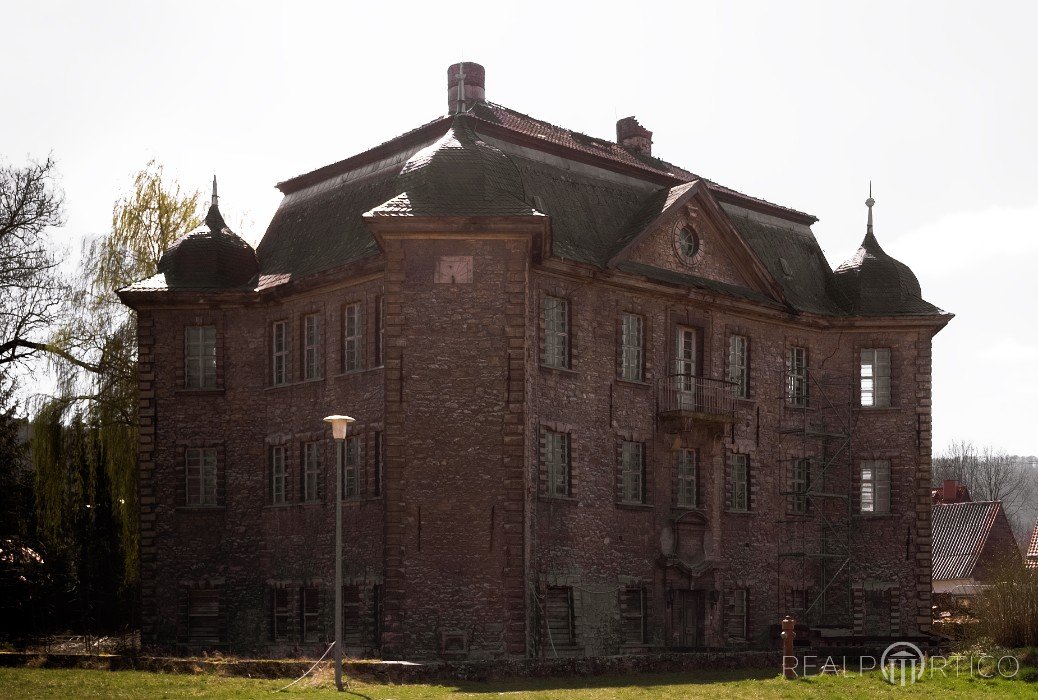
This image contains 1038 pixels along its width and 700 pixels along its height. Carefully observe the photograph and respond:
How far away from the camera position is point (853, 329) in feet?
136

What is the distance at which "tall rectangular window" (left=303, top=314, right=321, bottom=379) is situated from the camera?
35344 mm

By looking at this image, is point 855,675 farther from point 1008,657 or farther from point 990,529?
point 990,529

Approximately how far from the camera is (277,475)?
3616cm

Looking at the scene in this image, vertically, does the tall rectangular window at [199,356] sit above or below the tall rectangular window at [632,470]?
above

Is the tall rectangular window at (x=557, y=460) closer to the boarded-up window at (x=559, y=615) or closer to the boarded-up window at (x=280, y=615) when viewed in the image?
the boarded-up window at (x=559, y=615)

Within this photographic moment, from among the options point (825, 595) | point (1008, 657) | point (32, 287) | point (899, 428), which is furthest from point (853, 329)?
point (32, 287)

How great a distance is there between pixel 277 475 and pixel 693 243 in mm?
11383

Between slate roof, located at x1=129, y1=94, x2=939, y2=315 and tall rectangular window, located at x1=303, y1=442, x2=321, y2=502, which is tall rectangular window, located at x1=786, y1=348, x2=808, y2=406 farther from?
tall rectangular window, located at x1=303, y1=442, x2=321, y2=502

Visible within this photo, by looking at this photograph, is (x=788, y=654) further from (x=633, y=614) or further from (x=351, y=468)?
(x=351, y=468)

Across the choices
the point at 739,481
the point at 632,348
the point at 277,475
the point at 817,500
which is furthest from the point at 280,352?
the point at 817,500

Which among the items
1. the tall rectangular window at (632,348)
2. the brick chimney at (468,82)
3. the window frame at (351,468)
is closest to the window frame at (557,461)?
the tall rectangular window at (632,348)

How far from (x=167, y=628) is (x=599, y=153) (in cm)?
1536

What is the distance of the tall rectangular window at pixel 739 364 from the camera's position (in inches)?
1519

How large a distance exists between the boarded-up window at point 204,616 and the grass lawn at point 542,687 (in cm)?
824
